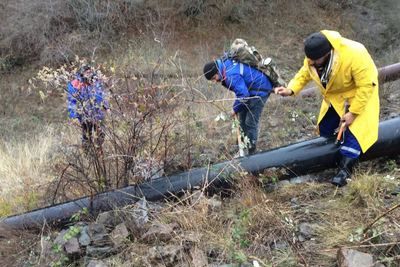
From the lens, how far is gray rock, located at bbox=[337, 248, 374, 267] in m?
2.85

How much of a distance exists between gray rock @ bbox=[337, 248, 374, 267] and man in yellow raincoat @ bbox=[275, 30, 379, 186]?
1.03 meters

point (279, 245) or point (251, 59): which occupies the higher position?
point (251, 59)

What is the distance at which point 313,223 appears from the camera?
3527 mm

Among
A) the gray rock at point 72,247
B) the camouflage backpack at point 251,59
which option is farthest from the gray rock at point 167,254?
the camouflage backpack at point 251,59

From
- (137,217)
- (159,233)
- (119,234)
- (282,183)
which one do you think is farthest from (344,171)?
(119,234)

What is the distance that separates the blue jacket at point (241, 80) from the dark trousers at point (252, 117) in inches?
3.3

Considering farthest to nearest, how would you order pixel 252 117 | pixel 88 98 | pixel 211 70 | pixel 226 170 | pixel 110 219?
pixel 252 117, pixel 211 70, pixel 226 170, pixel 88 98, pixel 110 219

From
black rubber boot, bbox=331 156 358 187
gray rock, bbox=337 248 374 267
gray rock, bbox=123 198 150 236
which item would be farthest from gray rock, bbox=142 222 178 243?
black rubber boot, bbox=331 156 358 187

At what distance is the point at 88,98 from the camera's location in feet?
12.9

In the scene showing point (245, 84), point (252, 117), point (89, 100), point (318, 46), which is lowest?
point (252, 117)

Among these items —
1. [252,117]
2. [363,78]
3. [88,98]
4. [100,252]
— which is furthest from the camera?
[252,117]

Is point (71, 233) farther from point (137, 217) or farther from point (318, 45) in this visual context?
point (318, 45)

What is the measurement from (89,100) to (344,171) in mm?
2123

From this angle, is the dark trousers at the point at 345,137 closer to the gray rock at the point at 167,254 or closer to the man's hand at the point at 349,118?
the man's hand at the point at 349,118
